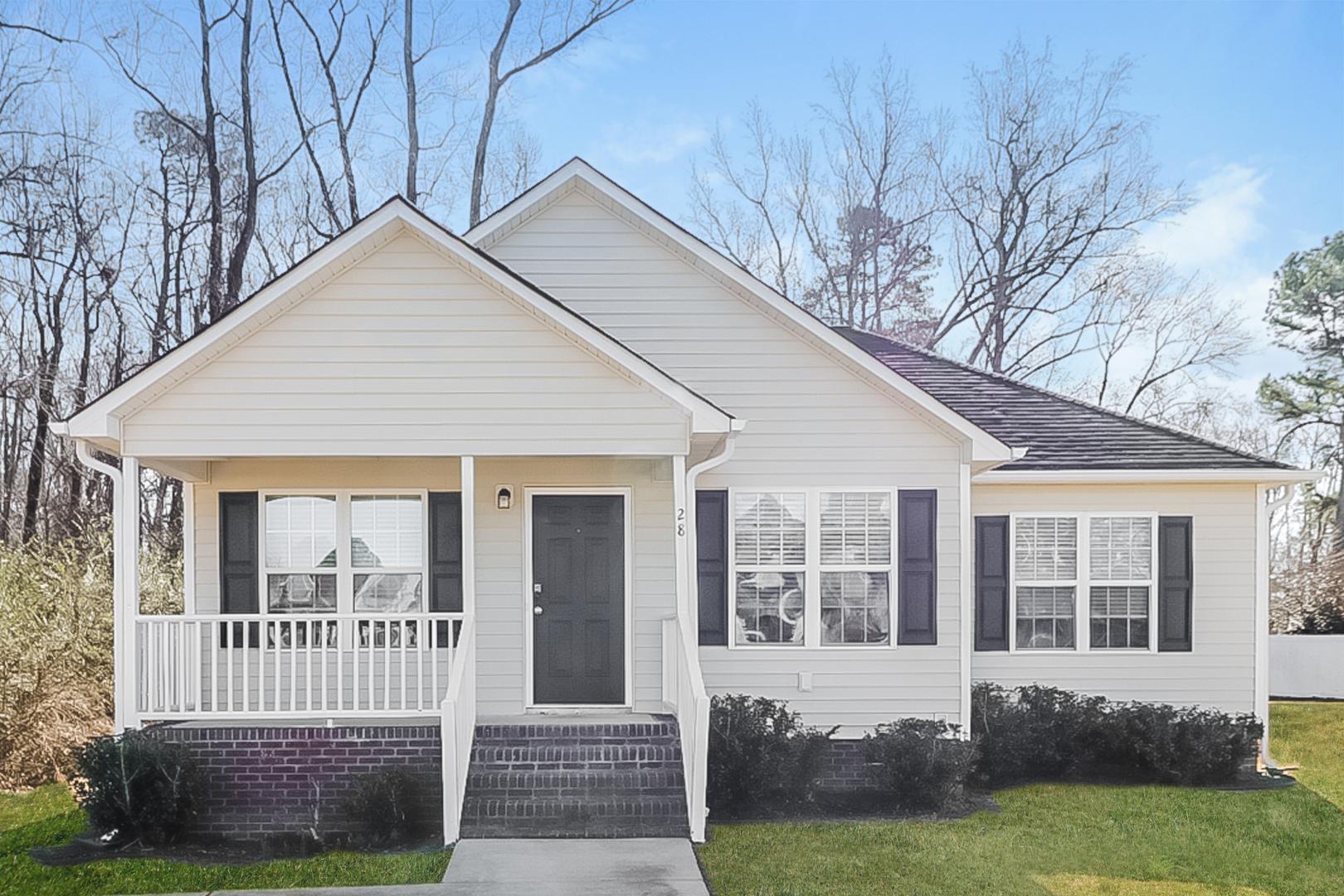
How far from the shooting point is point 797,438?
8.96 meters

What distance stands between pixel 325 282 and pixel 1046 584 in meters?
7.05

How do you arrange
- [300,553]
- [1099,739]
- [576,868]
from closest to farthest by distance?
[576,868], [300,553], [1099,739]

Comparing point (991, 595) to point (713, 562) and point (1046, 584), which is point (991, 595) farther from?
point (713, 562)

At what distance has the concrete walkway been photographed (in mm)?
5969

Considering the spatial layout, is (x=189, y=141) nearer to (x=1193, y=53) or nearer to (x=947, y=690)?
(x=947, y=690)

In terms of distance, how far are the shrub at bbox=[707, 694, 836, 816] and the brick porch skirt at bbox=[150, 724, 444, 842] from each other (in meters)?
2.23

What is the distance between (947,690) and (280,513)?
6.14 metres

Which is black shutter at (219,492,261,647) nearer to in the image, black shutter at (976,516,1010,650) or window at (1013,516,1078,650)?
black shutter at (976,516,1010,650)

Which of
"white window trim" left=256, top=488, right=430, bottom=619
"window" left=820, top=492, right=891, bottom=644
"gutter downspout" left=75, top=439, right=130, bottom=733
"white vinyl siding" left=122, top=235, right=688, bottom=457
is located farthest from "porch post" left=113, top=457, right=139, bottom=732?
"window" left=820, top=492, right=891, bottom=644

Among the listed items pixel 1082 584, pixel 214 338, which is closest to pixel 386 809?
pixel 214 338

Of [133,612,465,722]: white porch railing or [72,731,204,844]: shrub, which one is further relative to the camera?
[133,612,465,722]: white porch railing

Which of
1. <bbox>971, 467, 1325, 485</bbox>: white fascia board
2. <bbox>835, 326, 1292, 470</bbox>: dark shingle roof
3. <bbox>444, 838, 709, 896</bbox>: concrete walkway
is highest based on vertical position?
<bbox>835, 326, 1292, 470</bbox>: dark shingle roof

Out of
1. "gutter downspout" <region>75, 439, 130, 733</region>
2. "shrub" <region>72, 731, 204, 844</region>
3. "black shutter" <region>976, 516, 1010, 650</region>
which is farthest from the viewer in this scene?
"black shutter" <region>976, 516, 1010, 650</region>

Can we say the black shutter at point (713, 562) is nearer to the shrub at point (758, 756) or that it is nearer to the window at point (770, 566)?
the window at point (770, 566)
